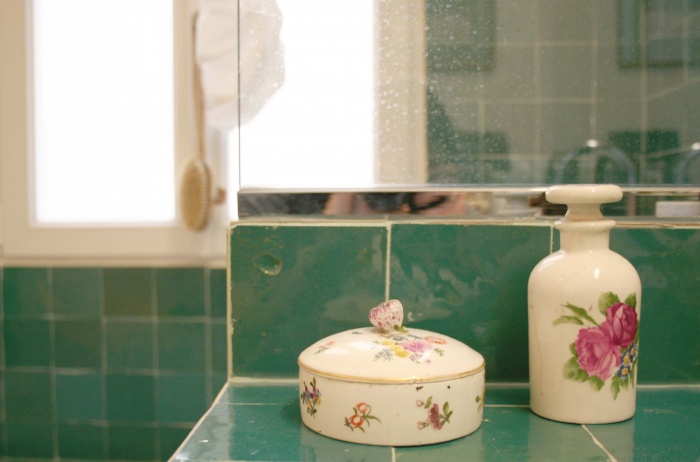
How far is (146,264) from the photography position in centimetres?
142

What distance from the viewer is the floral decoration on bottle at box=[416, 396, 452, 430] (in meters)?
0.55

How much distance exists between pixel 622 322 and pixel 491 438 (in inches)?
6.9

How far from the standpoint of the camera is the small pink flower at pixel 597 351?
0.60 m

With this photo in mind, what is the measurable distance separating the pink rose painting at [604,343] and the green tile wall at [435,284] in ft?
0.43

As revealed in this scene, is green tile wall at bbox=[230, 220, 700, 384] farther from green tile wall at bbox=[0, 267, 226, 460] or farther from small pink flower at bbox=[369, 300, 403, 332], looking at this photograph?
green tile wall at bbox=[0, 267, 226, 460]

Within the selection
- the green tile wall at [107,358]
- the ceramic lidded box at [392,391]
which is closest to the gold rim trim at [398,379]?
the ceramic lidded box at [392,391]

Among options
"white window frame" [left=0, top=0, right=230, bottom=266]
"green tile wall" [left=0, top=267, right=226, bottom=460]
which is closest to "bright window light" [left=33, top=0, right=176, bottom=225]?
"white window frame" [left=0, top=0, right=230, bottom=266]

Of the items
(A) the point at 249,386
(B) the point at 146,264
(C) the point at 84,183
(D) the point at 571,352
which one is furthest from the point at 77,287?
(D) the point at 571,352

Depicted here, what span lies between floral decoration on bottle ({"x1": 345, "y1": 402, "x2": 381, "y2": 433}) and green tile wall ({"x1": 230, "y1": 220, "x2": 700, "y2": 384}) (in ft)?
0.62

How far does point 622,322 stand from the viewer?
0.61 meters

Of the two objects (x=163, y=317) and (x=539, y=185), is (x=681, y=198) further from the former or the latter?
(x=163, y=317)

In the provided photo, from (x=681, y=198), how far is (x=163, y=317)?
1.08m

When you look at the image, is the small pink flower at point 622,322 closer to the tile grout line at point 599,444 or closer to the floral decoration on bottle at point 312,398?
the tile grout line at point 599,444

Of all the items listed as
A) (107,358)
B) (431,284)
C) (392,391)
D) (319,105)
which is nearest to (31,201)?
(107,358)
